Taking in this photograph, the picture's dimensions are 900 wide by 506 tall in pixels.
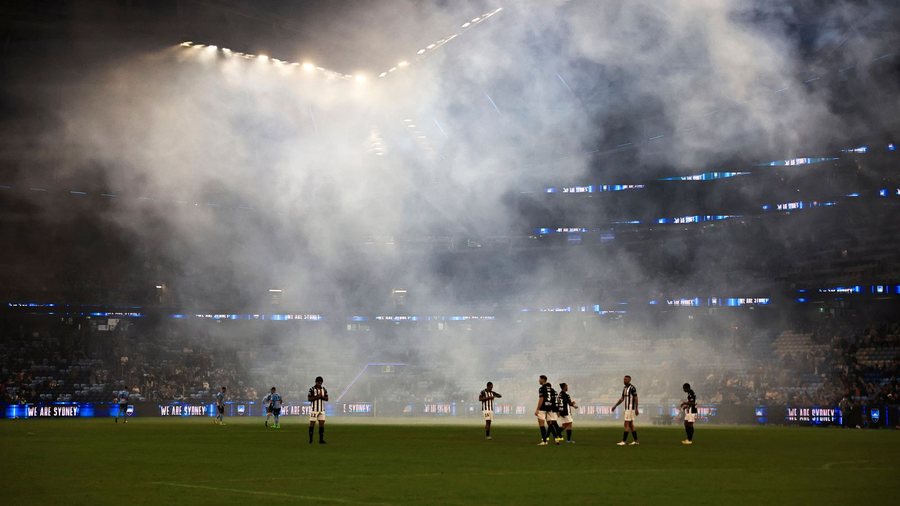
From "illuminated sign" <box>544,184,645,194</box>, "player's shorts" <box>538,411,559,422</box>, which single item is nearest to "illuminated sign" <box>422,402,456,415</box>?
"illuminated sign" <box>544,184,645,194</box>

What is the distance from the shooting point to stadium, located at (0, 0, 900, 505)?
2053 centimetres

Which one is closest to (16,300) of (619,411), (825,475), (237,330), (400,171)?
(237,330)

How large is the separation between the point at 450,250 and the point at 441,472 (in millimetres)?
48165

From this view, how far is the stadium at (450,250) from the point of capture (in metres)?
20.5

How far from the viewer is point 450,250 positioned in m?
62.7

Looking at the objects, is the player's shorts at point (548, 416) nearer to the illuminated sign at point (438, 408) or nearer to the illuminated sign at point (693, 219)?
the illuminated sign at point (438, 408)

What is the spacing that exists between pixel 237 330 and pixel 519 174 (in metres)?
19.1

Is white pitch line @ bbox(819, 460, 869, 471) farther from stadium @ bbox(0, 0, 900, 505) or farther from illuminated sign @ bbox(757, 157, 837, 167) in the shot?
illuminated sign @ bbox(757, 157, 837, 167)

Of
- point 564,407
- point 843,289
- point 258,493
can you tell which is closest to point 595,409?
point 843,289

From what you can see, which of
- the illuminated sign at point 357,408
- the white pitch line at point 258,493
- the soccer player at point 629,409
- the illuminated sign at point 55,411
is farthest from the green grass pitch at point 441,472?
the illuminated sign at point 357,408

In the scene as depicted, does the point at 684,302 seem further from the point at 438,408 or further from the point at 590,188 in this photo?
the point at 438,408

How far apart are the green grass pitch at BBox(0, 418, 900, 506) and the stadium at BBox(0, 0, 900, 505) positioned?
15 centimetres

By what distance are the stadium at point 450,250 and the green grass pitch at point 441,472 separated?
15 cm

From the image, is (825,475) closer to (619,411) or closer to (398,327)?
(619,411)
